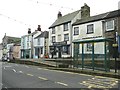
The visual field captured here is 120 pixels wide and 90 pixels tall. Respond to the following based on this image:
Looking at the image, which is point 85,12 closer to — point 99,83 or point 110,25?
point 110,25

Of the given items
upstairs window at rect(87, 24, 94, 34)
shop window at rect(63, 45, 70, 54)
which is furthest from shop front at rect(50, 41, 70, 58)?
upstairs window at rect(87, 24, 94, 34)

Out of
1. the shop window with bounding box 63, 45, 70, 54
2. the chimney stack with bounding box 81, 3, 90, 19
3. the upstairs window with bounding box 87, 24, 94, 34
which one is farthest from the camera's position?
the chimney stack with bounding box 81, 3, 90, 19

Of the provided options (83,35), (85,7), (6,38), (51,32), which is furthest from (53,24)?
(6,38)

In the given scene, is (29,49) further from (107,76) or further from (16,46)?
(107,76)

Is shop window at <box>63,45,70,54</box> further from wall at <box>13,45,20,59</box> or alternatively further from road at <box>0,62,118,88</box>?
wall at <box>13,45,20,59</box>

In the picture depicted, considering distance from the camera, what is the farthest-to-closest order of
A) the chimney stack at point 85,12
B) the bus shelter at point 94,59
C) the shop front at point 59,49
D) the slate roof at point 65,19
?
1. the slate roof at point 65,19
2. the chimney stack at point 85,12
3. the shop front at point 59,49
4. the bus shelter at point 94,59

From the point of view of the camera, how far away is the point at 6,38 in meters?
99.8

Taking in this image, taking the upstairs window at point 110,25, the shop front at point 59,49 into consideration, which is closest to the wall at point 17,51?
the shop front at point 59,49

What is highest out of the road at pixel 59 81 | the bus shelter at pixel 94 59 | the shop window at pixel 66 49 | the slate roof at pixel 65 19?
the slate roof at pixel 65 19

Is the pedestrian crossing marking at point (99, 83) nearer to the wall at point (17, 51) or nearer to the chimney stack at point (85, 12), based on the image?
the chimney stack at point (85, 12)

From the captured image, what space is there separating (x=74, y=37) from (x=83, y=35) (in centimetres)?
317

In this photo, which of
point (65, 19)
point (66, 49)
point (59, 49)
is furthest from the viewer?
point (65, 19)

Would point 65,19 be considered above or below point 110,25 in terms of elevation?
above

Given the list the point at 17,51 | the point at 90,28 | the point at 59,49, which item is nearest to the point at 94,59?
the point at 90,28
